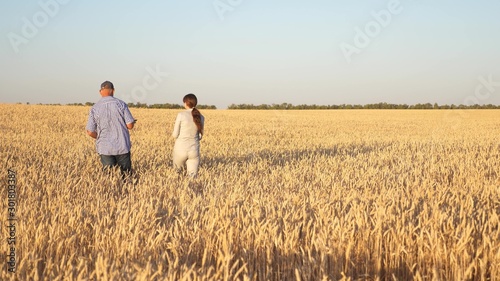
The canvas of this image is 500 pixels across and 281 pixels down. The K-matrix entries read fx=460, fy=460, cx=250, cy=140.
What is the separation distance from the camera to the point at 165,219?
4.59 m

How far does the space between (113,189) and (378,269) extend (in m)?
4.49

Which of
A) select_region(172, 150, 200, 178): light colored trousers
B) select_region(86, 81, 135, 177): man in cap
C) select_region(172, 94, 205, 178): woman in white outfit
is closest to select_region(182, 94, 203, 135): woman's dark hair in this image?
select_region(172, 94, 205, 178): woman in white outfit

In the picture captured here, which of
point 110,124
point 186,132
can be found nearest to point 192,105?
point 186,132

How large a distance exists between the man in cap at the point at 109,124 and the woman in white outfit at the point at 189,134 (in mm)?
838

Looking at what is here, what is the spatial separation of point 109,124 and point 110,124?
0.02m

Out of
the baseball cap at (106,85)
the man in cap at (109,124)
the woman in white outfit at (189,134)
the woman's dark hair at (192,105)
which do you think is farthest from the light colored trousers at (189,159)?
the baseball cap at (106,85)

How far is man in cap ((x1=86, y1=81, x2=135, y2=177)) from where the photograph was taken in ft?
23.4

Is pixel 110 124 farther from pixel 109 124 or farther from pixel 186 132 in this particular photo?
pixel 186 132

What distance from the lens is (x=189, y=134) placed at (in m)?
7.74

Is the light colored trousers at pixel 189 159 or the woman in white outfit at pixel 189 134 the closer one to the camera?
the woman in white outfit at pixel 189 134

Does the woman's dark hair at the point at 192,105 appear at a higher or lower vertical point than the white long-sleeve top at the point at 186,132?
higher

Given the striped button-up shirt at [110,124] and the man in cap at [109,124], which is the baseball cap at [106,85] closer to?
the man in cap at [109,124]

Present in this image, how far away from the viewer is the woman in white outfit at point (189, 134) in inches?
301

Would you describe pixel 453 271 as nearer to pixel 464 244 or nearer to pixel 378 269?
pixel 464 244
